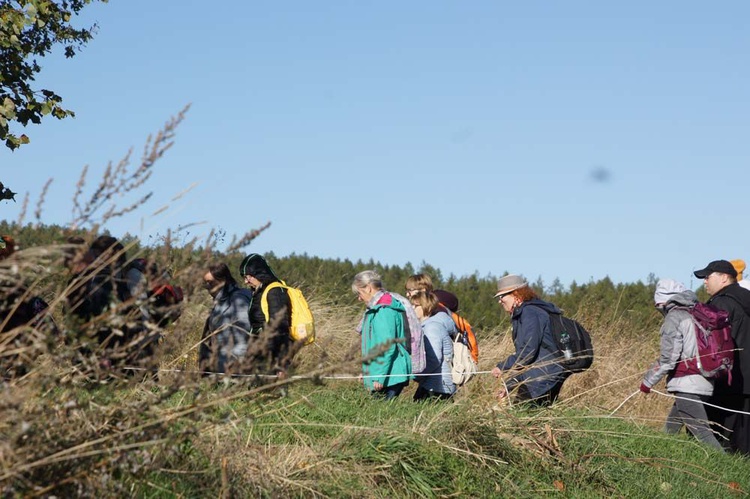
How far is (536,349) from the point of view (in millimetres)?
8867

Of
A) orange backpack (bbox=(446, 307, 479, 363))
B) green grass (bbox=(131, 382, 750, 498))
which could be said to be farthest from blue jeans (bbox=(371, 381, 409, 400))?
orange backpack (bbox=(446, 307, 479, 363))

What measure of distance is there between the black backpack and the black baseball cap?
196cm

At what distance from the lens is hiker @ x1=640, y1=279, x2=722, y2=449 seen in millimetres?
9414

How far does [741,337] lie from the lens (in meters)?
10.2

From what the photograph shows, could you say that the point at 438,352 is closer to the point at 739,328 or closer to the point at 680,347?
the point at 680,347

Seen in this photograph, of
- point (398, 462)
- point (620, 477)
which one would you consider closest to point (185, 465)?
point (398, 462)

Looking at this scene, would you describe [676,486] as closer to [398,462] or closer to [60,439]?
[398,462]

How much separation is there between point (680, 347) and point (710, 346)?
267 mm

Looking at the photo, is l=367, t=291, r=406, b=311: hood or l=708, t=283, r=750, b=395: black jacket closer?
l=367, t=291, r=406, b=311: hood

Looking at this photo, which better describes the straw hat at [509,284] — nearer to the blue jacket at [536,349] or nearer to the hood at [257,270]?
the blue jacket at [536,349]

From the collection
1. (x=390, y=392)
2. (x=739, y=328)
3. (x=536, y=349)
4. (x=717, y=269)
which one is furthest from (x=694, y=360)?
(x=390, y=392)

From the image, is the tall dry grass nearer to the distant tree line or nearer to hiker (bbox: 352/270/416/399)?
hiker (bbox: 352/270/416/399)

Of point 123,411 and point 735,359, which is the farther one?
point 735,359

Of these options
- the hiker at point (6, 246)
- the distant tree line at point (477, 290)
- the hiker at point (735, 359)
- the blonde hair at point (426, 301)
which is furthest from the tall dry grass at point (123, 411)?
the distant tree line at point (477, 290)
